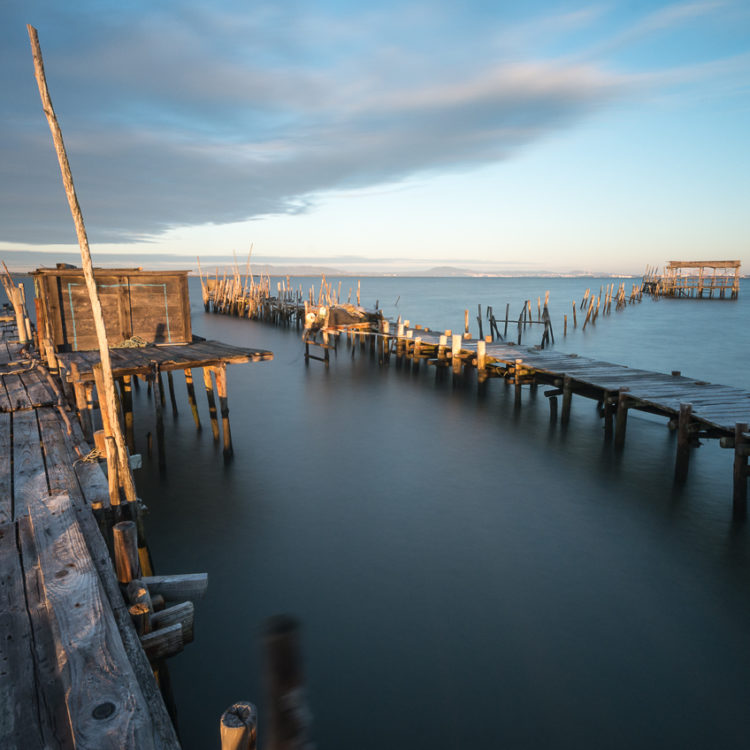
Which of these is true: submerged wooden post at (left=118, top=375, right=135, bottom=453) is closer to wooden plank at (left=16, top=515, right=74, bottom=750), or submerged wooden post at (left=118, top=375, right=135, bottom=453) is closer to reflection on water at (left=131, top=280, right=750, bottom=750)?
reflection on water at (left=131, top=280, right=750, bottom=750)

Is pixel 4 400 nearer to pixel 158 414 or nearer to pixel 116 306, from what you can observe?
pixel 158 414

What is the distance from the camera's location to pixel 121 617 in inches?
151

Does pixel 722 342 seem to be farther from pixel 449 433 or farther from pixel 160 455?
pixel 160 455

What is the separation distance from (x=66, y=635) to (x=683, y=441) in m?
11.7

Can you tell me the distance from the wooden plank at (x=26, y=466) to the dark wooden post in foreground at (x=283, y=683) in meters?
5.13

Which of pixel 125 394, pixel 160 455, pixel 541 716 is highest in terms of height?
pixel 125 394

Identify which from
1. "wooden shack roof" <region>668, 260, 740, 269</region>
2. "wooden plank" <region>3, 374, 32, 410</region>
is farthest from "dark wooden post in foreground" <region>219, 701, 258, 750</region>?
"wooden shack roof" <region>668, 260, 740, 269</region>

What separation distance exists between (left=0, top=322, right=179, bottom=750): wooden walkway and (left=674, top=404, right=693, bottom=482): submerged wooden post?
1094cm

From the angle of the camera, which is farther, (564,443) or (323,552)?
(564,443)

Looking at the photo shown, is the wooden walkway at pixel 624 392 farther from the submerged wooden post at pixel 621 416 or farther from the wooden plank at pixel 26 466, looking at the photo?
the wooden plank at pixel 26 466

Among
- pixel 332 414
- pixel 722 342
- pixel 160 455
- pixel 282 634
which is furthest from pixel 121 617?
pixel 722 342

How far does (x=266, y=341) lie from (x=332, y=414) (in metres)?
19.8

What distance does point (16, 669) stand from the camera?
10.9 feet

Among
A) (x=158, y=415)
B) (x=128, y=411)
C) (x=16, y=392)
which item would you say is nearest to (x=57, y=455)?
(x=158, y=415)
